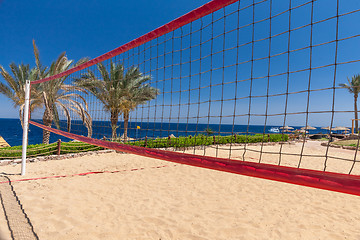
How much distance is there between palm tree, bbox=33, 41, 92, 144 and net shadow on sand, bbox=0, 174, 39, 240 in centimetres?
679

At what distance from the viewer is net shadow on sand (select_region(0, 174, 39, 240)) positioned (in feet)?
9.56

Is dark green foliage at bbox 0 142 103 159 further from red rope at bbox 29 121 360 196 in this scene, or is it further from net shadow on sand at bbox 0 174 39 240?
red rope at bbox 29 121 360 196

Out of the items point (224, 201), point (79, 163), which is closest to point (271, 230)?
point (224, 201)

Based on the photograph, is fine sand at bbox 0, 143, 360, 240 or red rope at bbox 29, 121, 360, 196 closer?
red rope at bbox 29, 121, 360, 196

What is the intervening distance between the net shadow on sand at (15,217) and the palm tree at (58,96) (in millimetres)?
6787

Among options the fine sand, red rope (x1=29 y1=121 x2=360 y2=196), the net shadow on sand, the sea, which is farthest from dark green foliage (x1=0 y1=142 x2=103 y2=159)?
red rope (x1=29 y1=121 x2=360 y2=196)

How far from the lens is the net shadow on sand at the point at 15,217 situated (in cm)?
291

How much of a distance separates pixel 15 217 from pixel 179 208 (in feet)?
9.02

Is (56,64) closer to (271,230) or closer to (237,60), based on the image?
(237,60)

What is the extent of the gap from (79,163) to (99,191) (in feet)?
12.5

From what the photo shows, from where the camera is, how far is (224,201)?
4.37m

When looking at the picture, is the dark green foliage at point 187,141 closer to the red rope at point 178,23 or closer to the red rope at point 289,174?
the red rope at point 178,23

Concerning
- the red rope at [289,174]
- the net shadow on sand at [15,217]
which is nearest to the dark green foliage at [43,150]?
the net shadow on sand at [15,217]

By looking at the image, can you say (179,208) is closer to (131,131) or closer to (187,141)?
(187,141)
